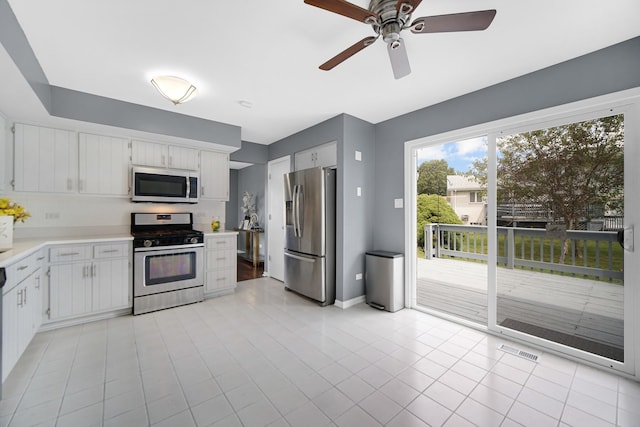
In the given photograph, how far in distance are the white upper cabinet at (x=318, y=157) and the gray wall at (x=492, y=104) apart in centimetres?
66

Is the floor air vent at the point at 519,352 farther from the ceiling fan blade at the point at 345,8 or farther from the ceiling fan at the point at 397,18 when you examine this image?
the ceiling fan blade at the point at 345,8

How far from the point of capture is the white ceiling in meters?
1.73

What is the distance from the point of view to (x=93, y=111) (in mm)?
2994

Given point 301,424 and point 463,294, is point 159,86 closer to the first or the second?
point 301,424

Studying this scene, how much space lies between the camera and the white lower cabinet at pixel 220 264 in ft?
12.7

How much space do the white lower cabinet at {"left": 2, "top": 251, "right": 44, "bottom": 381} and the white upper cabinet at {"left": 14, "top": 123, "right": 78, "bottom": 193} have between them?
2.95ft

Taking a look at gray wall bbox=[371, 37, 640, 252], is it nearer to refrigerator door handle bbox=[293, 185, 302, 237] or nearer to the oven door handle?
refrigerator door handle bbox=[293, 185, 302, 237]

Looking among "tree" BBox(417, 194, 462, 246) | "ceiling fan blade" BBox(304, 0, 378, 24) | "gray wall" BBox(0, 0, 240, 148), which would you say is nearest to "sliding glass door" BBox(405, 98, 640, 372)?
"tree" BBox(417, 194, 462, 246)

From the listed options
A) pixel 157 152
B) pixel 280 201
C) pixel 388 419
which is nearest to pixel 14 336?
pixel 157 152

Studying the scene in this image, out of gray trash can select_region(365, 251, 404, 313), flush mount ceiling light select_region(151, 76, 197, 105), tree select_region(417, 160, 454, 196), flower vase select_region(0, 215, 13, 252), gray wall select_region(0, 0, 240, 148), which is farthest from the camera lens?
tree select_region(417, 160, 454, 196)

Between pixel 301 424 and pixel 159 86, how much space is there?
309cm

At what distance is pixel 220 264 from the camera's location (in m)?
3.95

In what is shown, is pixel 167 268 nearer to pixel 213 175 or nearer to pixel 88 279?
pixel 88 279

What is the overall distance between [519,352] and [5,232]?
15.3 ft
